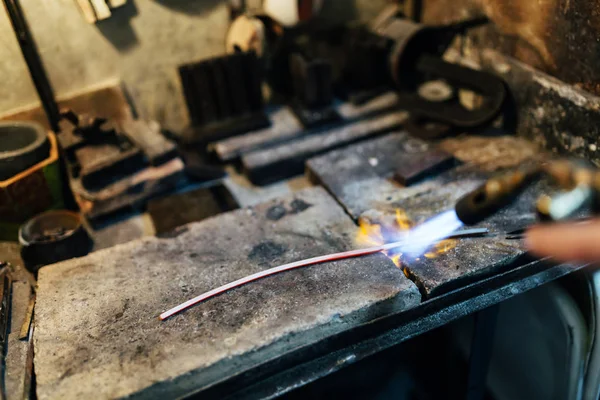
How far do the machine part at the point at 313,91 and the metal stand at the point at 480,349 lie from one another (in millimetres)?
1675

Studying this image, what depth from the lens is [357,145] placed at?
10.3 ft

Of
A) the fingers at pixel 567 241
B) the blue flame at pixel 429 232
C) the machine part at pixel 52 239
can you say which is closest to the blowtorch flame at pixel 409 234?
the blue flame at pixel 429 232

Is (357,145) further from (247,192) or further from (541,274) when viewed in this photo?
(541,274)

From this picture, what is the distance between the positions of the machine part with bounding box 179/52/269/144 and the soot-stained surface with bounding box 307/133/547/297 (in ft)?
2.46

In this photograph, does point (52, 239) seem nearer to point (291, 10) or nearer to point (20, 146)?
point (20, 146)

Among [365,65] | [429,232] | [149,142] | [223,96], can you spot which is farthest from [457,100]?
[149,142]

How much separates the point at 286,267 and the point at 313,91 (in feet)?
5.12

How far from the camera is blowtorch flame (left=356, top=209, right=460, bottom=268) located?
2289mm

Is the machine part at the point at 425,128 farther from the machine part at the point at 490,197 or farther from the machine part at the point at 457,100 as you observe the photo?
the machine part at the point at 490,197

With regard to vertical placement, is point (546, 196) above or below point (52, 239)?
below

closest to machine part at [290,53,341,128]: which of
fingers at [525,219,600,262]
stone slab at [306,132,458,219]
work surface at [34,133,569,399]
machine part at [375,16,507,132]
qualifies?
stone slab at [306,132,458,219]

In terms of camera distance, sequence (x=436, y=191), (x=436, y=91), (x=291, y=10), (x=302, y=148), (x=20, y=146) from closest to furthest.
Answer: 1. (x=436, y=191)
2. (x=20, y=146)
3. (x=302, y=148)
4. (x=291, y=10)
5. (x=436, y=91)

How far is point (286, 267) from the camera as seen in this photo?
2223 millimetres

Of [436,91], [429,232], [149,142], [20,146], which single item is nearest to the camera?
[429,232]
